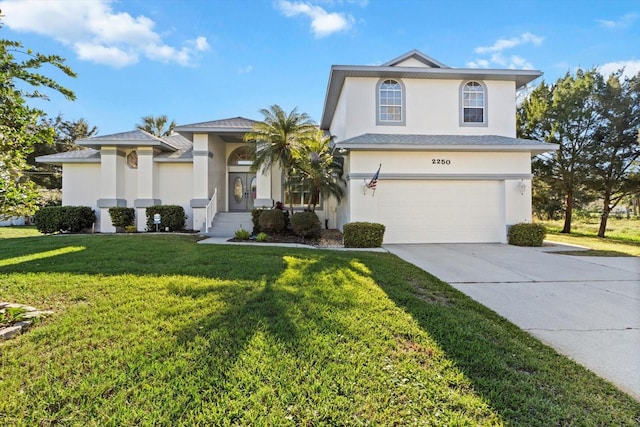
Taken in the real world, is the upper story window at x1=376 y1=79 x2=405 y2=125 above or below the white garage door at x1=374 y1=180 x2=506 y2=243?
above

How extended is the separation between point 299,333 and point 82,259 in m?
6.54

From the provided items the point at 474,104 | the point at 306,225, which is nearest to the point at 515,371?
the point at 306,225

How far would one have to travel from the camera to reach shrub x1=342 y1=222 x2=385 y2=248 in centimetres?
1084

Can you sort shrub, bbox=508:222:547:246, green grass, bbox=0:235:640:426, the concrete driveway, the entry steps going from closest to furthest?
green grass, bbox=0:235:640:426 < the concrete driveway < shrub, bbox=508:222:547:246 < the entry steps

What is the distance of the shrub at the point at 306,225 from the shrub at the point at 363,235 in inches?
57.8

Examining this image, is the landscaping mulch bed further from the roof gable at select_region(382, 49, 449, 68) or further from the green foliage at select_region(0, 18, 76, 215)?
the roof gable at select_region(382, 49, 449, 68)

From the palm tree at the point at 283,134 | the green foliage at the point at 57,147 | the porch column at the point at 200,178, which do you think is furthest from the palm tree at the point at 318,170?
the green foliage at the point at 57,147

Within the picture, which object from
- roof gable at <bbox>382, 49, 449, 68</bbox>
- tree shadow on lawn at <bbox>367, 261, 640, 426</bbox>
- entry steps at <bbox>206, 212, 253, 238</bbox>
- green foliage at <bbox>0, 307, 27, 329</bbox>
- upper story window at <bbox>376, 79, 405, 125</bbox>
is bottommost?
tree shadow on lawn at <bbox>367, 261, 640, 426</bbox>

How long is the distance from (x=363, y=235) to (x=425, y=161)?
4039 millimetres

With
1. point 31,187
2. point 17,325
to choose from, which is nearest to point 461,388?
point 17,325

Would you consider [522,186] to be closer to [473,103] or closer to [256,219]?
[473,103]

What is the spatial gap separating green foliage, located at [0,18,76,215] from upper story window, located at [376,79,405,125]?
1116 cm

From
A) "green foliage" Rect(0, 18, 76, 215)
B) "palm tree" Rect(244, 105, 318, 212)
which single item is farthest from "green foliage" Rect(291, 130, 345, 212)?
"green foliage" Rect(0, 18, 76, 215)

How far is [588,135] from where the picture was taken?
1886 cm
